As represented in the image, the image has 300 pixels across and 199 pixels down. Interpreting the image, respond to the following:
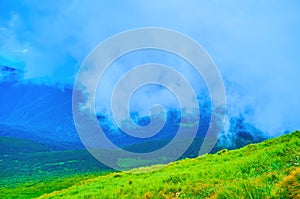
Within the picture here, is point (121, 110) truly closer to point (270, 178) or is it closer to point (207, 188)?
point (207, 188)

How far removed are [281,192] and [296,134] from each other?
18.5 metres

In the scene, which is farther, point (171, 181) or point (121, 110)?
point (121, 110)

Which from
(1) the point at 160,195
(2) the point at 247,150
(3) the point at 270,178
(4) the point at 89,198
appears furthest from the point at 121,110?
(3) the point at 270,178

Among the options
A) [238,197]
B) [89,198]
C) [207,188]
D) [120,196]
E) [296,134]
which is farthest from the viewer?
[296,134]

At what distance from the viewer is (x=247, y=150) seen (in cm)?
2791

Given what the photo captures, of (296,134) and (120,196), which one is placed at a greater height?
(296,134)

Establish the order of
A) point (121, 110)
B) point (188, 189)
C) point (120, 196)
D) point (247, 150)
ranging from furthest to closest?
1. point (121, 110)
2. point (247, 150)
3. point (120, 196)
4. point (188, 189)

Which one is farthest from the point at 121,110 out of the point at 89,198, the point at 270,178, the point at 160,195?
the point at 270,178

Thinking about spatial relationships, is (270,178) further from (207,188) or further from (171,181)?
(171,181)

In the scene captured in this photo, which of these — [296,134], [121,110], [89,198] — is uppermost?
[121,110]

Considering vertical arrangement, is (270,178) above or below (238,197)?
above

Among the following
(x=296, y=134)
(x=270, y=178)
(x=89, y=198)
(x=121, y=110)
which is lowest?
(x=270, y=178)

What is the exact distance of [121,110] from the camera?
4572 centimetres

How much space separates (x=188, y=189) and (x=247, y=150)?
1463 cm
